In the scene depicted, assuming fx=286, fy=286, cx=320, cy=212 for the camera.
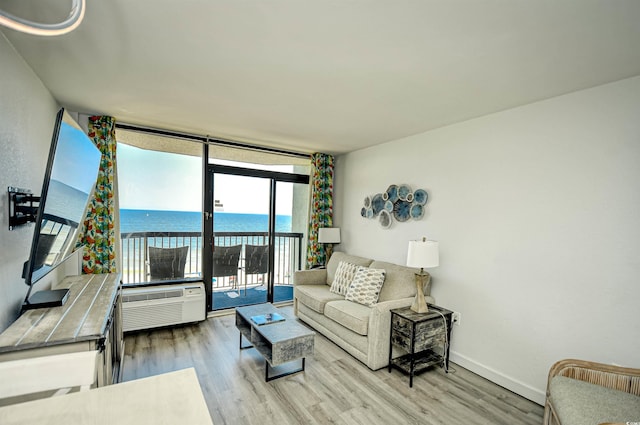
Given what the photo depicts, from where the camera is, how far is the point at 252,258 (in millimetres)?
4320

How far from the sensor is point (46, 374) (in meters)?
1.10

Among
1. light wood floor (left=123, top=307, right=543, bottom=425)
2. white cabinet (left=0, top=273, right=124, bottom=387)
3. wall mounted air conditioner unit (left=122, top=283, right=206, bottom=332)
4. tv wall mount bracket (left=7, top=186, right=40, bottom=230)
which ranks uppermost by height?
tv wall mount bracket (left=7, top=186, right=40, bottom=230)

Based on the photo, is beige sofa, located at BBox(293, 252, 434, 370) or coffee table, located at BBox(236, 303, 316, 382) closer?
coffee table, located at BBox(236, 303, 316, 382)

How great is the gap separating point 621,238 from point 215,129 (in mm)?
3859

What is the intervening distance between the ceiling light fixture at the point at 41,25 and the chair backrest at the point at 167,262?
3.28 m

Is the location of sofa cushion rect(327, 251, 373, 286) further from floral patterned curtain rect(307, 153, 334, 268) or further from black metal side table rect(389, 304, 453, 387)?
black metal side table rect(389, 304, 453, 387)

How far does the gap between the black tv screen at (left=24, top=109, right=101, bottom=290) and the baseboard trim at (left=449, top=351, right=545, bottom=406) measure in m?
3.39

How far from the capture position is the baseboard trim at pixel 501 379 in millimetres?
2299

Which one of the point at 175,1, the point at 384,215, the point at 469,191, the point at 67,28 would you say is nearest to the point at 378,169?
the point at 384,215

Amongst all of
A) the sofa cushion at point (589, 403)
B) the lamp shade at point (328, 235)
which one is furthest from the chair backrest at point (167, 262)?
the sofa cushion at point (589, 403)

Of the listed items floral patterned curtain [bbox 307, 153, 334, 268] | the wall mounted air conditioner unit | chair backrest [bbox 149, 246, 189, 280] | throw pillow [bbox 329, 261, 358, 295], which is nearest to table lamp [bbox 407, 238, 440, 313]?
throw pillow [bbox 329, 261, 358, 295]

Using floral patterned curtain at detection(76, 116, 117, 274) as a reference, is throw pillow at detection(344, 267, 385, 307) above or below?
below

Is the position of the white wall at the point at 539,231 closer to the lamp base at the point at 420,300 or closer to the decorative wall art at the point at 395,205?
the decorative wall art at the point at 395,205

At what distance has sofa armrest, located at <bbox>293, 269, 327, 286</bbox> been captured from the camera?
397 cm
